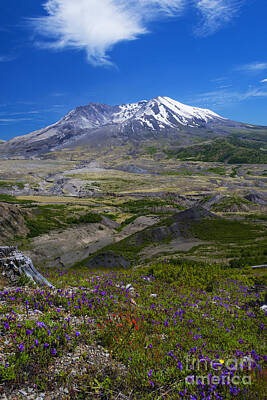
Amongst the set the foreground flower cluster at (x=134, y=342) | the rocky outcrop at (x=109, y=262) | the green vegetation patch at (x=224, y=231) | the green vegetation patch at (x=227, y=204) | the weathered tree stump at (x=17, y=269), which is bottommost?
the rocky outcrop at (x=109, y=262)

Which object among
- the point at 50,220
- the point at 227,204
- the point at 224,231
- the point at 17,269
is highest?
the point at 17,269

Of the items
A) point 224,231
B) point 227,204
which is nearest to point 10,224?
point 224,231

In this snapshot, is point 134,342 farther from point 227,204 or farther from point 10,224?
point 227,204

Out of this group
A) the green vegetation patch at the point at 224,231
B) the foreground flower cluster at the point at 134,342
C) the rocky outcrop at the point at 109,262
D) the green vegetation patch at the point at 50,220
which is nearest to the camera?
the foreground flower cluster at the point at 134,342

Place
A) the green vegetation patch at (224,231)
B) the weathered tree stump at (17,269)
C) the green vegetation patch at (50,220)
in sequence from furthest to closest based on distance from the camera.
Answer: the green vegetation patch at (50,220) < the green vegetation patch at (224,231) < the weathered tree stump at (17,269)

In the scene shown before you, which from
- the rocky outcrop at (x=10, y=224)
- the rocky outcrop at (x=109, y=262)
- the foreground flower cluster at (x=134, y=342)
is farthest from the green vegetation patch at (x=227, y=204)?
the foreground flower cluster at (x=134, y=342)

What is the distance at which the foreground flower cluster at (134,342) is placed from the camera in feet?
15.8

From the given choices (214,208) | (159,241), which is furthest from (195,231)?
(214,208)

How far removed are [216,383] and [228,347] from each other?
1.73 metres

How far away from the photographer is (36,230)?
5531cm

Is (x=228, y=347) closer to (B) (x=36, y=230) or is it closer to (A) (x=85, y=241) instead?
(A) (x=85, y=241)

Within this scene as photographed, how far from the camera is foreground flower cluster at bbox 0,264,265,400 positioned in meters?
4.80

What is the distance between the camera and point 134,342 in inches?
243

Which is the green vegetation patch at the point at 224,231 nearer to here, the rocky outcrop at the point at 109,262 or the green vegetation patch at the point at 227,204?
the rocky outcrop at the point at 109,262
